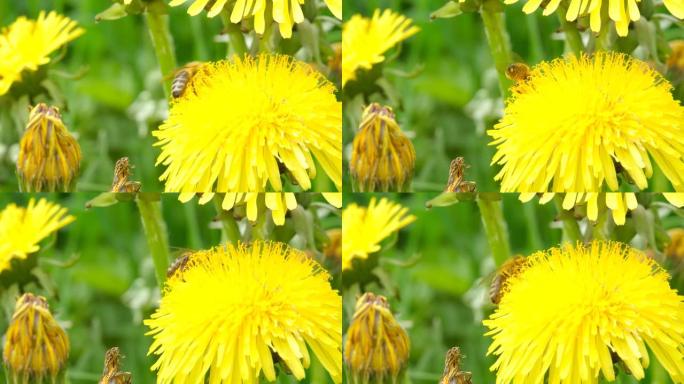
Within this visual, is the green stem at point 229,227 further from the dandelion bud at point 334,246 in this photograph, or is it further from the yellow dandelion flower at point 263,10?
the yellow dandelion flower at point 263,10

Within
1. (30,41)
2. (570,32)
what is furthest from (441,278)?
(30,41)

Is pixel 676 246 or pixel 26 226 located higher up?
pixel 26 226

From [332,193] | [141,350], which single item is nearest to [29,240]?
[141,350]

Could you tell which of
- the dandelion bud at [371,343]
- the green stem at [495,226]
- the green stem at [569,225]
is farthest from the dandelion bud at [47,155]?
the green stem at [569,225]

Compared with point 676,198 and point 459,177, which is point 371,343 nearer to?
point 459,177

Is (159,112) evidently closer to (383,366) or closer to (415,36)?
(415,36)

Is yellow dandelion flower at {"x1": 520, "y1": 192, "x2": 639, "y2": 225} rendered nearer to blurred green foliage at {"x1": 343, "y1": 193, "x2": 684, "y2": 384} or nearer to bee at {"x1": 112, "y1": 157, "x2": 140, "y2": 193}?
blurred green foliage at {"x1": 343, "y1": 193, "x2": 684, "y2": 384}
